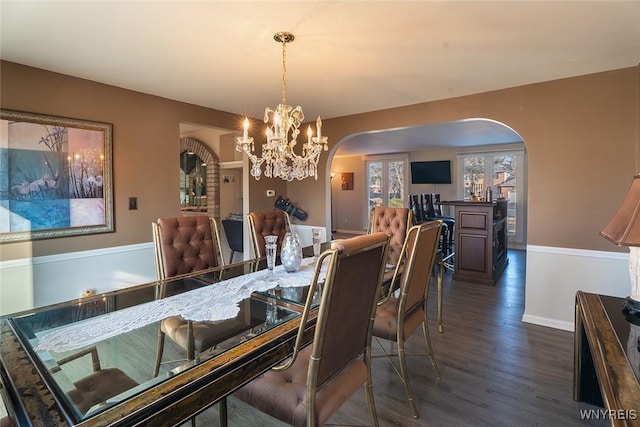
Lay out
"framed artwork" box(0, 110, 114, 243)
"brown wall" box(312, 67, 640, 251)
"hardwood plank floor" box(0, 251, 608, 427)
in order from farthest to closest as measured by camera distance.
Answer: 1. "brown wall" box(312, 67, 640, 251)
2. "framed artwork" box(0, 110, 114, 243)
3. "hardwood plank floor" box(0, 251, 608, 427)

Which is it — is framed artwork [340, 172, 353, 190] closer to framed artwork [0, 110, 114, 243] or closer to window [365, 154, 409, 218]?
window [365, 154, 409, 218]

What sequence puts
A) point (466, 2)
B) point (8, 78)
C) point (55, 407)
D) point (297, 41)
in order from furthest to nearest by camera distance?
point (8, 78), point (297, 41), point (466, 2), point (55, 407)

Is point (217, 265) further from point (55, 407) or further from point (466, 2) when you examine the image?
point (466, 2)

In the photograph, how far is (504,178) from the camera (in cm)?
737

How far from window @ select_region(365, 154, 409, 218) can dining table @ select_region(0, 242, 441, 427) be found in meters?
7.29

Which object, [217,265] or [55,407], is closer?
[55,407]

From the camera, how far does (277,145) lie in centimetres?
230

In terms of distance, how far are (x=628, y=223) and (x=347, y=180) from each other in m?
8.36

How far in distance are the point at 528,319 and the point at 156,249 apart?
3.49m

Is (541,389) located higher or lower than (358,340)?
lower

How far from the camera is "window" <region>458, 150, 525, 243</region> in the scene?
7.20 meters

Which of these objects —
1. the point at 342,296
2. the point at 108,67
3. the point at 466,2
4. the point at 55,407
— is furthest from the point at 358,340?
the point at 108,67

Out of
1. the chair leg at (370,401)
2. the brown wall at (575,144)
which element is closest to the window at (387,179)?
the brown wall at (575,144)

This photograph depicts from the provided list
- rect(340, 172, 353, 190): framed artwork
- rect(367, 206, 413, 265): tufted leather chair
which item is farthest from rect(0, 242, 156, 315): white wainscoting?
rect(340, 172, 353, 190): framed artwork
